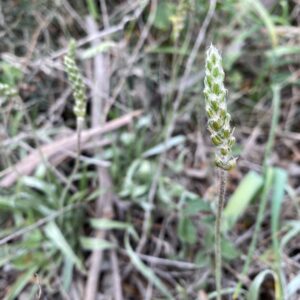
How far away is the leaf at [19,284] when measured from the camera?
1.78 metres

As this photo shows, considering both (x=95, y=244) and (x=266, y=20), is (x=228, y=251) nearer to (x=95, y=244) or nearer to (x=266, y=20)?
(x=95, y=244)

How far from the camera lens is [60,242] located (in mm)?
1810

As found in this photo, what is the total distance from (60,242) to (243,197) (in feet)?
2.49

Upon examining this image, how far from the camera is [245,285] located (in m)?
1.77

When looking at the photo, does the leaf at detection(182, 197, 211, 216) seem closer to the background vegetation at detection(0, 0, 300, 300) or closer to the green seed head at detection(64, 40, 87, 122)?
the background vegetation at detection(0, 0, 300, 300)

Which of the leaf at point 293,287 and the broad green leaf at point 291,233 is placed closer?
the leaf at point 293,287

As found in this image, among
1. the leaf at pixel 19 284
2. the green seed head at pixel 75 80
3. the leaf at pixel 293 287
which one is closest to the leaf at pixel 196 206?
the leaf at pixel 293 287

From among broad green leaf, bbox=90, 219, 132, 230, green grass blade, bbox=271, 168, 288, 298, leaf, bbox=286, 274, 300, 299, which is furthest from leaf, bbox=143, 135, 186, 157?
leaf, bbox=286, 274, 300, 299

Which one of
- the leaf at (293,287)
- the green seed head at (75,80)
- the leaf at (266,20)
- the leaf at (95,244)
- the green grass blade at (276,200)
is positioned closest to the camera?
the green seed head at (75,80)

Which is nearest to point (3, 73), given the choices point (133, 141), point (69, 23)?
point (69, 23)

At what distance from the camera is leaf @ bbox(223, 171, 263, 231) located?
184 cm

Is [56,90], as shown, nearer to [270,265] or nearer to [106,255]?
[106,255]

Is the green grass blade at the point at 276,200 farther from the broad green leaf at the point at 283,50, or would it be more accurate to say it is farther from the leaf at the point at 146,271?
the broad green leaf at the point at 283,50

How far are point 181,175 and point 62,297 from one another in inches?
30.1
